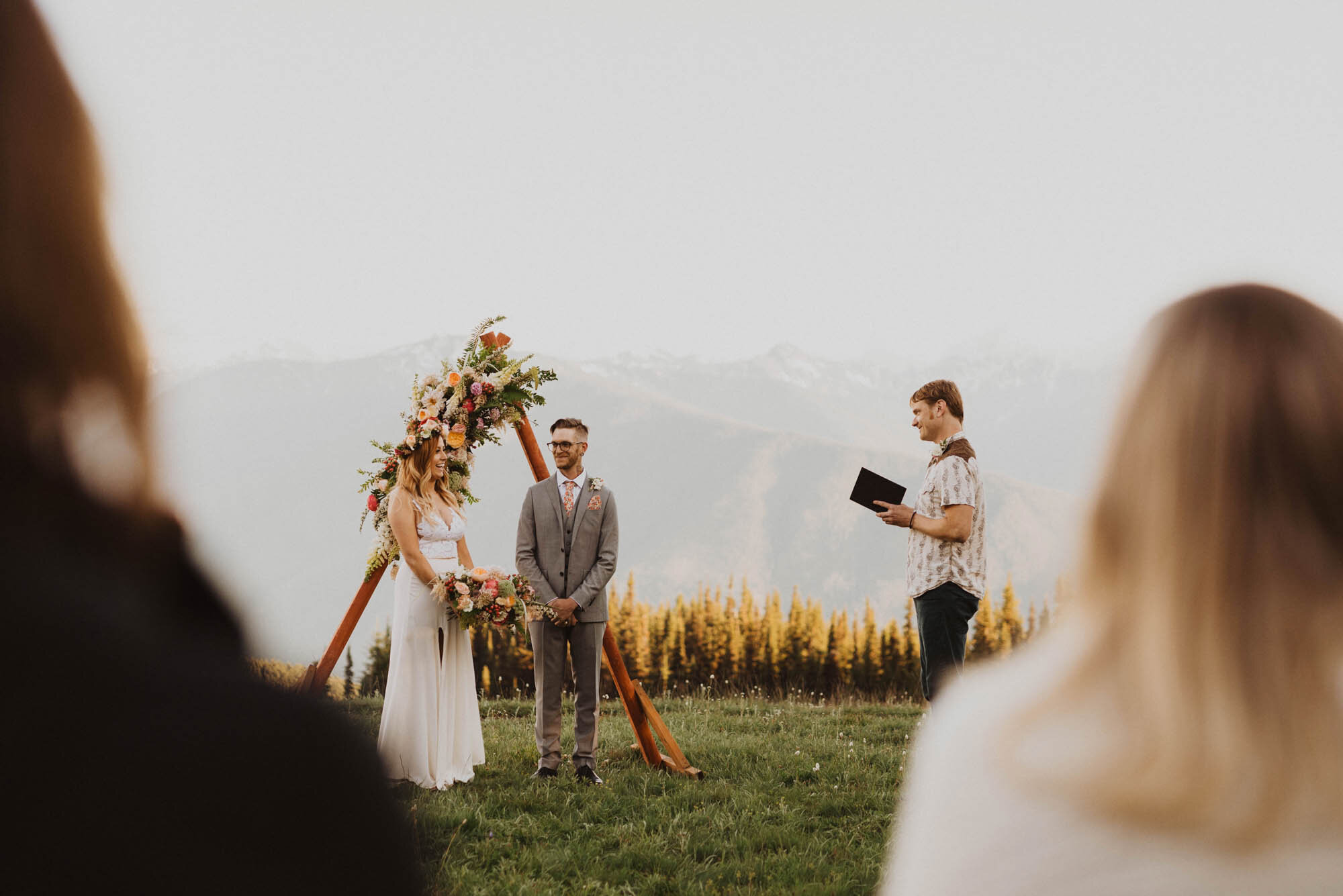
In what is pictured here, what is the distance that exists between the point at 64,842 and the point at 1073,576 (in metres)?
1.31

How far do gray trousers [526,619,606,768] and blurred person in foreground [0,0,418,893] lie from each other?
754 cm

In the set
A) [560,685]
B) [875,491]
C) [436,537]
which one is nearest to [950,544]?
[875,491]

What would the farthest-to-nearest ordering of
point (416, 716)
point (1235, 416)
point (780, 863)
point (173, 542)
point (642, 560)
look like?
point (642, 560) < point (416, 716) < point (780, 863) < point (1235, 416) < point (173, 542)

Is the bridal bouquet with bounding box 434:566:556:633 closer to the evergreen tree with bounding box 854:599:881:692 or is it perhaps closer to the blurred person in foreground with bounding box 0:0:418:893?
the blurred person in foreground with bounding box 0:0:418:893

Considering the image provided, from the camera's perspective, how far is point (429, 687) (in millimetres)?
8281

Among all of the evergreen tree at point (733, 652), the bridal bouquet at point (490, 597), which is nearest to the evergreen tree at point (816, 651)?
the evergreen tree at point (733, 652)

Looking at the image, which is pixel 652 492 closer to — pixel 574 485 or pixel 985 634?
pixel 985 634

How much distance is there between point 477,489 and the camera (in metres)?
148

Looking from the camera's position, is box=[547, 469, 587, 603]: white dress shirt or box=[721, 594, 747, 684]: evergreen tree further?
box=[721, 594, 747, 684]: evergreen tree

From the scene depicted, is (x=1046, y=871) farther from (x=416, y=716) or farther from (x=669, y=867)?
(x=416, y=716)

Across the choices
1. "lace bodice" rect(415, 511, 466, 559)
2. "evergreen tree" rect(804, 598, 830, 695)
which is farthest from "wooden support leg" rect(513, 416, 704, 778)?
"evergreen tree" rect(804, 598, 830, 695)

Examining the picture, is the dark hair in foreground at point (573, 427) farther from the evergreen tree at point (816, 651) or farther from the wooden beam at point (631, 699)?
the evergreen tree at point (816, 651)

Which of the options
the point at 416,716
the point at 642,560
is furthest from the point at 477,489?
the point at 416,716

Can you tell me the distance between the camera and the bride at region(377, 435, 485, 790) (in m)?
8.06
